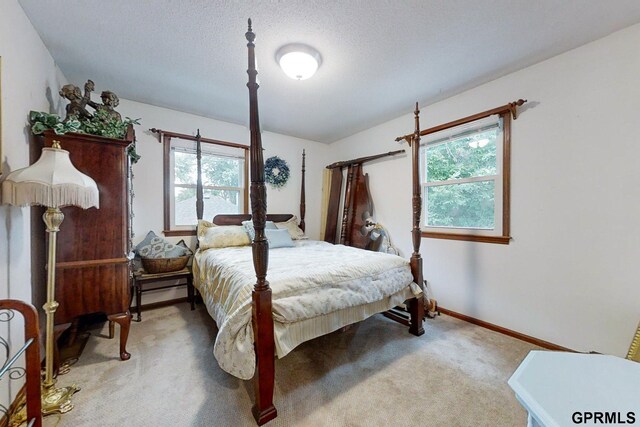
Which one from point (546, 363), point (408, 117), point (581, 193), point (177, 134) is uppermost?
point (408, 117)

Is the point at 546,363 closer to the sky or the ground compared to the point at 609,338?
closer to the sky

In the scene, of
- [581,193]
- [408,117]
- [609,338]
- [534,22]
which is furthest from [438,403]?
[408,117]

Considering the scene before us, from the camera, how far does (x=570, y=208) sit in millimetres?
2025

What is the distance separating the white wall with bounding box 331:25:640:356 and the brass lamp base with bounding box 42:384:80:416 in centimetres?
331

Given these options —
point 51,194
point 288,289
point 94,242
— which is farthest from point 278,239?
point 51,194

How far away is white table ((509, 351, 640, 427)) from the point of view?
1.72ft

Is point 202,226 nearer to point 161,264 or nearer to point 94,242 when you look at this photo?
point 161,264

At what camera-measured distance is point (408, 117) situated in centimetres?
329

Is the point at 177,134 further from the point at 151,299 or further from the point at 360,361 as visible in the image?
the point at 360,361

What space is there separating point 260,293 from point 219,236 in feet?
6.18

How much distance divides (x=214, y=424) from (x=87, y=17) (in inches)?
107

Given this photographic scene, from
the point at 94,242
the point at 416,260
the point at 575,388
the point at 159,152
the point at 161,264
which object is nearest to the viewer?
the point at 575,388

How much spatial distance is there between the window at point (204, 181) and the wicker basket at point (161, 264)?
0.49 meters

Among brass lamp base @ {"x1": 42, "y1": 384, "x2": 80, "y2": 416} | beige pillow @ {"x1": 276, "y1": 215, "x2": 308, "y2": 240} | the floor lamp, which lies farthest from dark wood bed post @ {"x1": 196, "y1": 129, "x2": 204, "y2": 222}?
brass lamp base @ {"x1": 42, "y1": 384, "x2": 80, "y2": 416}
